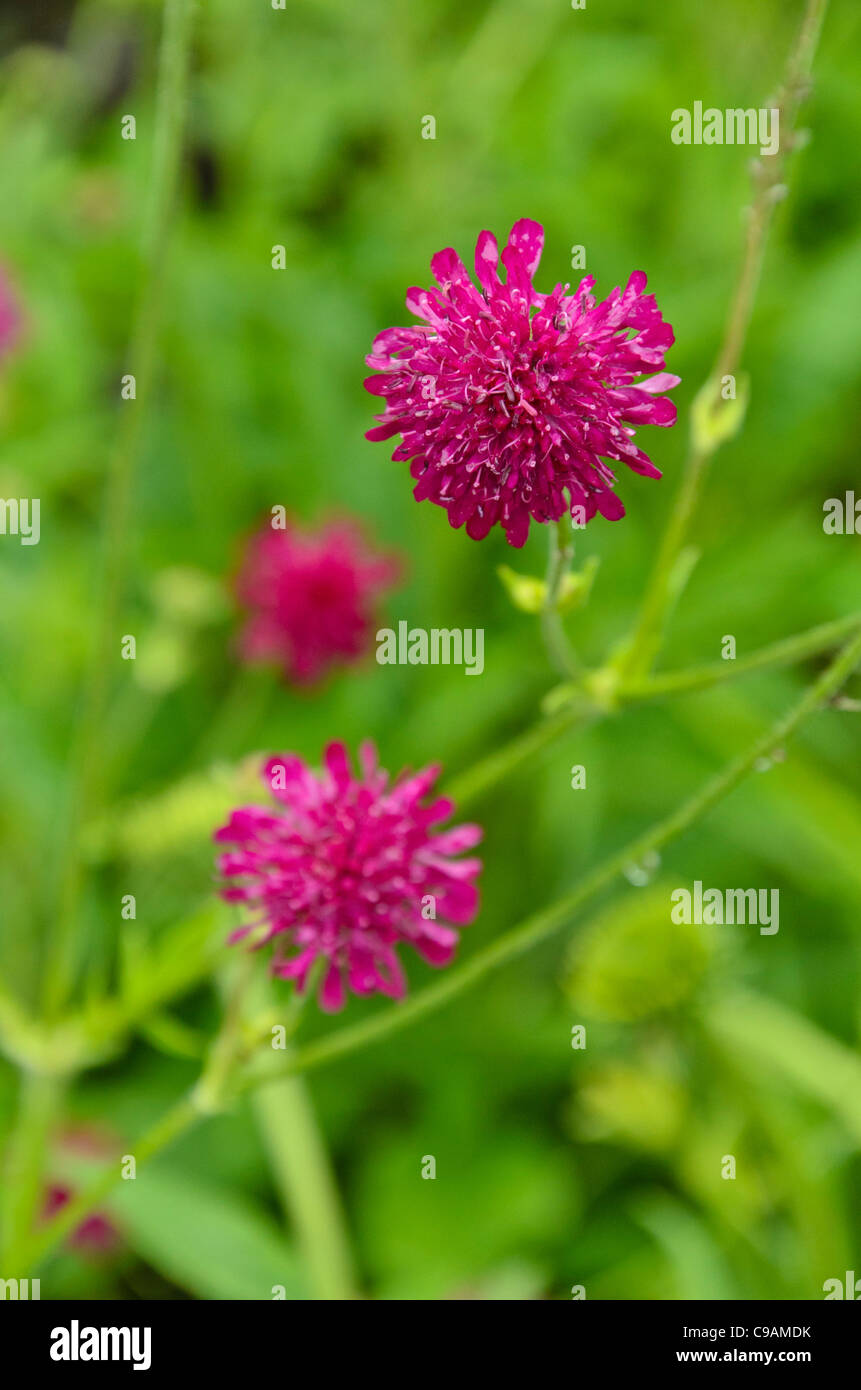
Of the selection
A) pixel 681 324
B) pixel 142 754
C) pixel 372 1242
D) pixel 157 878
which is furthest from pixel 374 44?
pixel 372 1242

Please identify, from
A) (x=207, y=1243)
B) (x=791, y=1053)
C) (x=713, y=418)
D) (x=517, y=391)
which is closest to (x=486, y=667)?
(x=791, y=1053)

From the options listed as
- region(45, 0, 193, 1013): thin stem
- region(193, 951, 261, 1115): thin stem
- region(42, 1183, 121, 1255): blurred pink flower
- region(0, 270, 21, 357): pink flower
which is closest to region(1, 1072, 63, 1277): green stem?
region(45, 0, 193, 1013): thin stem

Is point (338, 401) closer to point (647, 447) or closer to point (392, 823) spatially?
point (647, 447)

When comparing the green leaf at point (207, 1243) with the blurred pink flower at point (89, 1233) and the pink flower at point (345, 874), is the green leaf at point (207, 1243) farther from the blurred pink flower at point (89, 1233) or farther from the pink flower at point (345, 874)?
the pink flower at point (345, 874)

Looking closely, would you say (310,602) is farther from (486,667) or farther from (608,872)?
(608,872)

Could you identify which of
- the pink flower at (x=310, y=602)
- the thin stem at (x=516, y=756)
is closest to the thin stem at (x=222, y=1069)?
the thin stem at (x=516, y=756)
